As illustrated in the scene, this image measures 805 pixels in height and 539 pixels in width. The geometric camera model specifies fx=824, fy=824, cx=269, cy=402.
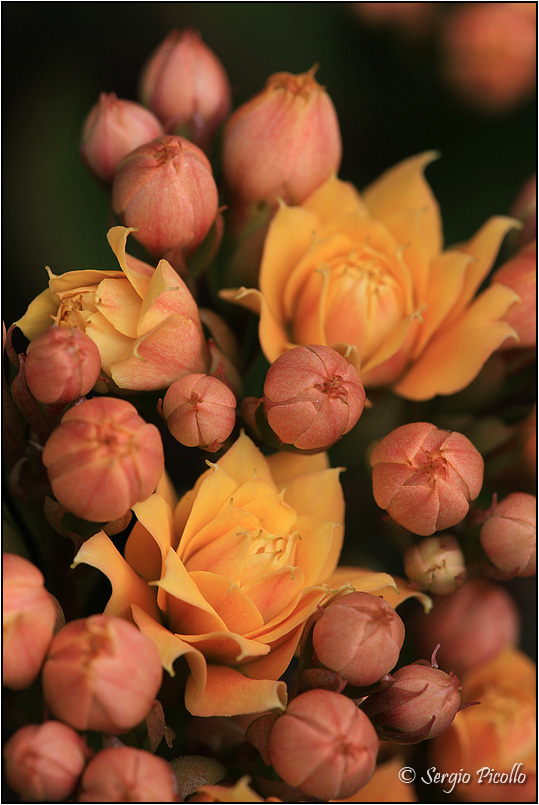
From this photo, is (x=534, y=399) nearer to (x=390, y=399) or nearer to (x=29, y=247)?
(x=390, y=399)

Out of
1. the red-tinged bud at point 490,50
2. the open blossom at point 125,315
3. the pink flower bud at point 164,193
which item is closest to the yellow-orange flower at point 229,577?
the open blossom at point 125,315

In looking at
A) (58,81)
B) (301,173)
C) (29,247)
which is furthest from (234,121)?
(58,81)

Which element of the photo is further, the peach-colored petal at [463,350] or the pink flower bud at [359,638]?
the peach-colored petal at [463,350]

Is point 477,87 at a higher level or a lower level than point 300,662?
higher

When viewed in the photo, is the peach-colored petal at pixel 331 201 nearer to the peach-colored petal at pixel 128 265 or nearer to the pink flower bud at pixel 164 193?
the pink flower bud at pixel 164 193
